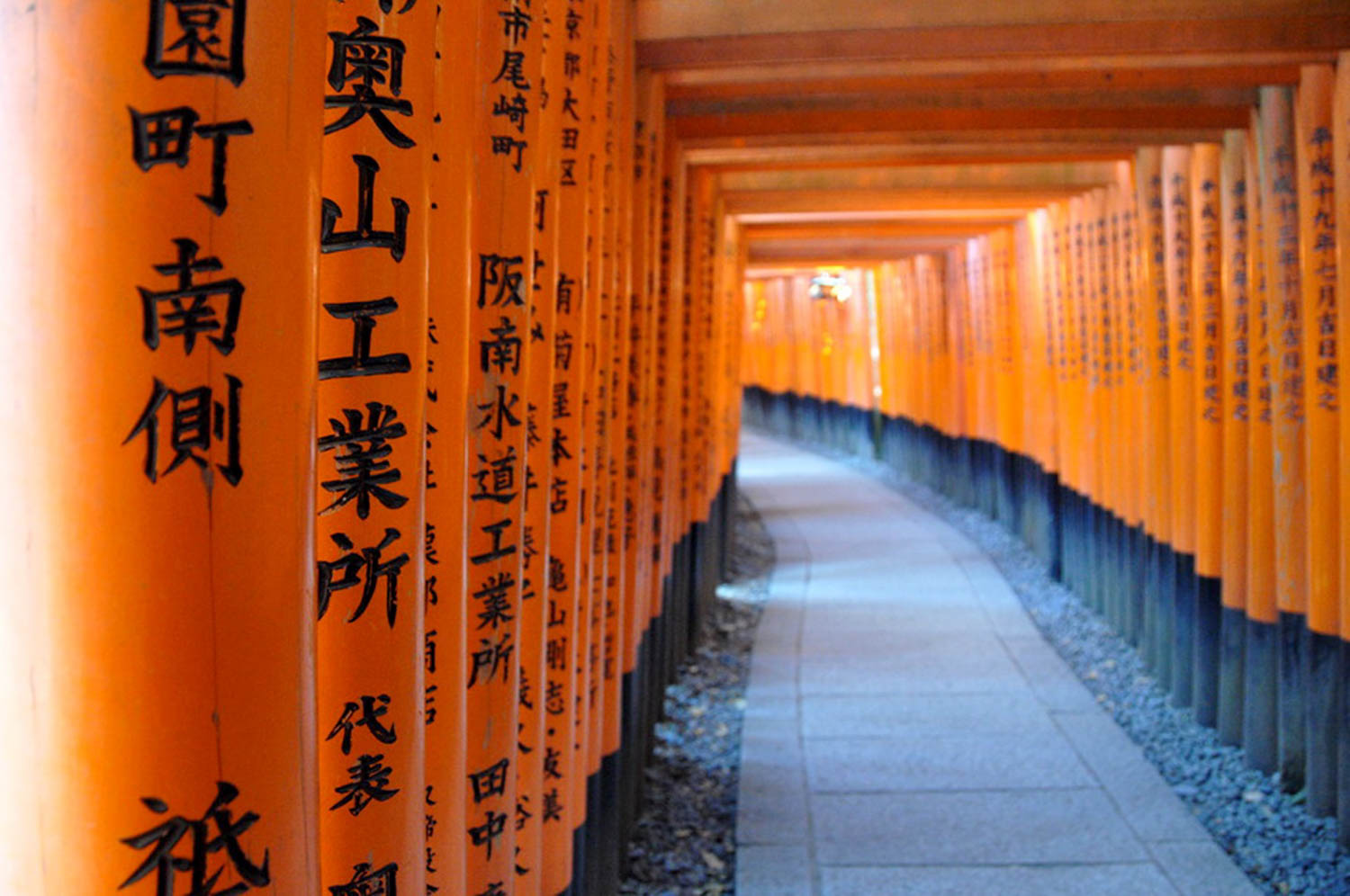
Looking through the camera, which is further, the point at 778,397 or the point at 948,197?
the point at 778,397

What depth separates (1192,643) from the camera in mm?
6793

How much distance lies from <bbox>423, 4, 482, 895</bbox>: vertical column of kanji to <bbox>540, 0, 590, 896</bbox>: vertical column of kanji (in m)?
0.91

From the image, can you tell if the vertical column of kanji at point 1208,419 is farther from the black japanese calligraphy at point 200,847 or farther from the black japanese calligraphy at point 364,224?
the black japanese calligraphy at point 200,847

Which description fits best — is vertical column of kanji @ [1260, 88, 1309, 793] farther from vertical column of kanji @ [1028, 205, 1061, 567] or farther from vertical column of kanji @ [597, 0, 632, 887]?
vertical column of kanji @ [1028, 205, 1061, 567]

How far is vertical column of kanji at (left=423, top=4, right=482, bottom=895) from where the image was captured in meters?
2.07

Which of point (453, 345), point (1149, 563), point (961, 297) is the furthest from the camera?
point (961, 297)

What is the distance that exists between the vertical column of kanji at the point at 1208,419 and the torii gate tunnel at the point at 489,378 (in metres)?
0.02

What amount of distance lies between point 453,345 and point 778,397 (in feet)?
83.2

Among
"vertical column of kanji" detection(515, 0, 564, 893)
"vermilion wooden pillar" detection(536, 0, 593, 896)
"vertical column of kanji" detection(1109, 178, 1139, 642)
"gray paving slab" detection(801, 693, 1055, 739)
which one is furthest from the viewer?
"vertical column of kanji" detection(1109, 178, 1139, 642)

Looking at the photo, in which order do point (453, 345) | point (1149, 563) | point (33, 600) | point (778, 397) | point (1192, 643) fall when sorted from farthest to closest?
point (778, 397) → point (1149, 563) → point (1192, 643) → point (453, 345) → point (33, 600)

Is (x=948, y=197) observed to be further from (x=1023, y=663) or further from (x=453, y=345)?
(x=453, y=345)

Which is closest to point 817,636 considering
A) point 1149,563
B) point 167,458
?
point 1149,563

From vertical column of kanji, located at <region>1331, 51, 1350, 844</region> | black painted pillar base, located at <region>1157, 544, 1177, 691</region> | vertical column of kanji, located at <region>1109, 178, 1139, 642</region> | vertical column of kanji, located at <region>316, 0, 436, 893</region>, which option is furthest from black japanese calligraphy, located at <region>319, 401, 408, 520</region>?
vertical column of kanji, located at <region>1109, 178, 1139, 642</region>

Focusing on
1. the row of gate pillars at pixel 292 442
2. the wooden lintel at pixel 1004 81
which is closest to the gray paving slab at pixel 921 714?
the wooden lintel at pixel 1004 81
